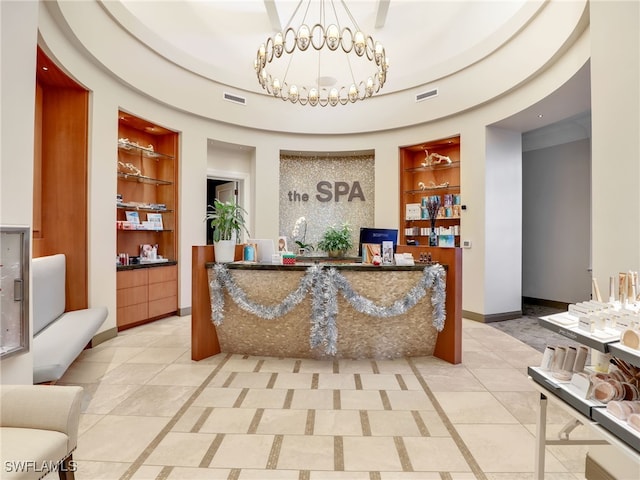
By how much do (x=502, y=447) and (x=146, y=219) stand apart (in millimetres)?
5768

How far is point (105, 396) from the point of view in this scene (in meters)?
2.97

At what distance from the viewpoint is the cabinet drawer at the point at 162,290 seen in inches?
213

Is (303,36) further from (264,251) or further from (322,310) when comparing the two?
(322,310)

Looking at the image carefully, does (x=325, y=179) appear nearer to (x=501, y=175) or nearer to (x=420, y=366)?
(x=501, y=175)

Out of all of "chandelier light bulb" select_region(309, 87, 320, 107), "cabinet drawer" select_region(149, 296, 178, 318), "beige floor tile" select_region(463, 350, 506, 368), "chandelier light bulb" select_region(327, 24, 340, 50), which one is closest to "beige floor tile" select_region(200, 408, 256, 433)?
"beige floor tile" select_region(463, 350, 506, 368)

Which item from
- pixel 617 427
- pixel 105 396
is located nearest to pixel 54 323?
pixel 105 396

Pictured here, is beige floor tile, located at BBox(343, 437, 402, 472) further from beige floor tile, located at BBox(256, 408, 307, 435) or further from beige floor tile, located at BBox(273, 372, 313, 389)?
beige floor tile, located at BBox(273, 372, 313, 389)

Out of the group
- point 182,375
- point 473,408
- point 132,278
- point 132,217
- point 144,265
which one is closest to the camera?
point 473,408

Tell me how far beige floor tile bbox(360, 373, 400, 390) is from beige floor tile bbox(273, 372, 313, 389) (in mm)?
543

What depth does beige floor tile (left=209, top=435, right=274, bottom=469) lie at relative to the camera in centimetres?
206

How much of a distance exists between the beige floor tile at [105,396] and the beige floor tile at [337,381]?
173cm

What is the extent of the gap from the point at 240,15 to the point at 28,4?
4272 mm

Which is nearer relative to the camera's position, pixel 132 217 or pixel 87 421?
pixel 87 421

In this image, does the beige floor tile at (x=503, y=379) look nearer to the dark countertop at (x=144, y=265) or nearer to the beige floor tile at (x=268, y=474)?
the beige floor tile at (x=268, y=474)
